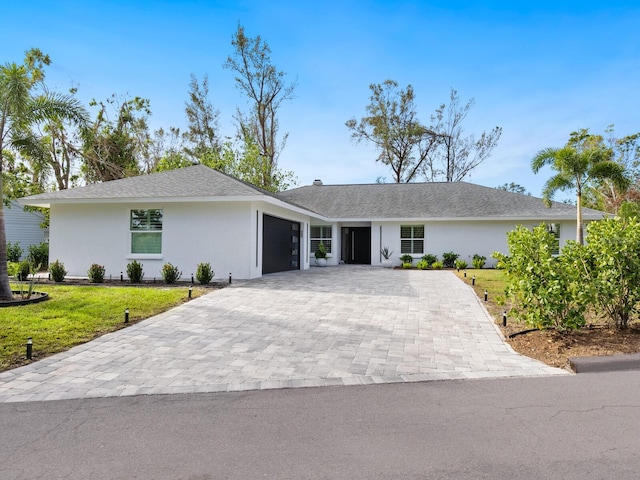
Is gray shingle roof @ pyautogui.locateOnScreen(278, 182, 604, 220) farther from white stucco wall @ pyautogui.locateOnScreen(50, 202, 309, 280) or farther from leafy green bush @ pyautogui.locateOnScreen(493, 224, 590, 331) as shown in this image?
leafy green bush @ pyautogui.locateOnScreen(493, 224, 590, 331)

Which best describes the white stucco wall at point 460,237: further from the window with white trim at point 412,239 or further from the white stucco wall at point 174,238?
the white stucco wall at point 174,238

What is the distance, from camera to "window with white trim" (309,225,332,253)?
21.3 m

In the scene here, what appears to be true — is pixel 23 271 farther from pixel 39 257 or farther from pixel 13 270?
pixel 39 257

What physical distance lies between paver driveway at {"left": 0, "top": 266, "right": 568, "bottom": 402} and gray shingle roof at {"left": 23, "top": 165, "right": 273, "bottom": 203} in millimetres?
4446

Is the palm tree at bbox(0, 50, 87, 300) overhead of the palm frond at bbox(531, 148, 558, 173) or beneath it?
beneath

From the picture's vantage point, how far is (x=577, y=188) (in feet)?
57.1

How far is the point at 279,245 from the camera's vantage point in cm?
1598

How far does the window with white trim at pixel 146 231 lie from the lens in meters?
13.4

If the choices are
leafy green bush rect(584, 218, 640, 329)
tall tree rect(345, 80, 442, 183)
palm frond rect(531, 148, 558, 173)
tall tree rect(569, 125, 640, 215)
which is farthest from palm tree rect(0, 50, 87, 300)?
tall tree rect(569, 125, 640, 215)

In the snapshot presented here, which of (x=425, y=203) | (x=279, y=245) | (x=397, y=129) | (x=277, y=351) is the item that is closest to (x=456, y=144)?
(x=397, y=129)

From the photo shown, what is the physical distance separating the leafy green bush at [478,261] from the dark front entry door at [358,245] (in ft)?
19.1

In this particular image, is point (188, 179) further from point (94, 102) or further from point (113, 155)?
point (94, 102)

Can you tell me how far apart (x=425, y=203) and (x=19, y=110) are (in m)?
17.9

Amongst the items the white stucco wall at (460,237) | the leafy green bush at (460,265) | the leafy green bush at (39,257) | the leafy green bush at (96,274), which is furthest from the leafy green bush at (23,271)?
the leafy green bush at (460,265)
